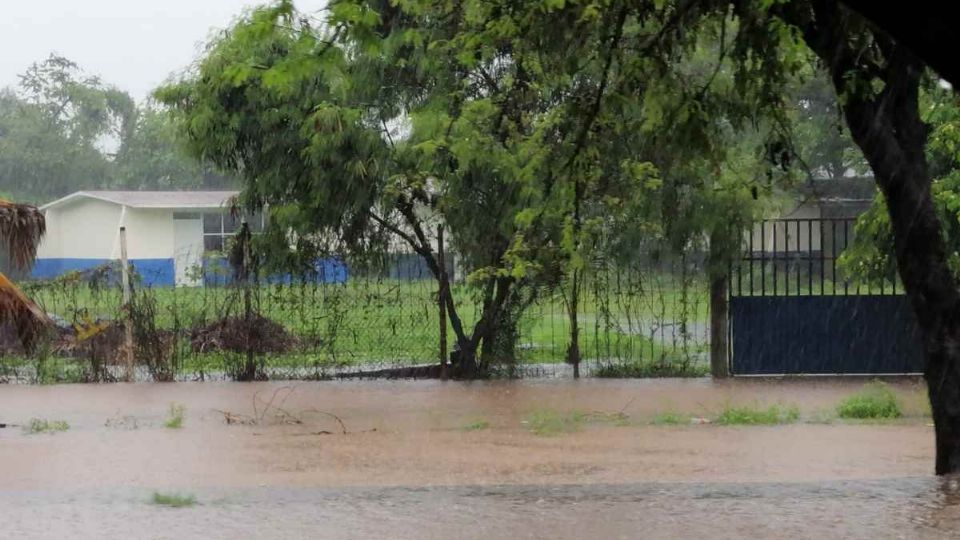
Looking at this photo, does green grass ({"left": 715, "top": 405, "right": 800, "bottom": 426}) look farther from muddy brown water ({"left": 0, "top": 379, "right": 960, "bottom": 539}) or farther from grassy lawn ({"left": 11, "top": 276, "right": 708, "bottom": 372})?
grassy lawn ({"left": 11, "top": 276, "right": 708, "bottom": 372})

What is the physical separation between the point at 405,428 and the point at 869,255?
6.48 metres

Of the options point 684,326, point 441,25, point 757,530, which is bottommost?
point 757,530

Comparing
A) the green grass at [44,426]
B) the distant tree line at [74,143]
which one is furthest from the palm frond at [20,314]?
the distant tree line at [74,143]

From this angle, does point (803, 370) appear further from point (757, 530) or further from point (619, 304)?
point (757, 530)

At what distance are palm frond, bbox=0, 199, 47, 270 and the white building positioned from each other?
24.4 m

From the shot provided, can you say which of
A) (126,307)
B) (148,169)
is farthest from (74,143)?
(126,307)

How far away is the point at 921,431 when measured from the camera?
Answer: 465 inches

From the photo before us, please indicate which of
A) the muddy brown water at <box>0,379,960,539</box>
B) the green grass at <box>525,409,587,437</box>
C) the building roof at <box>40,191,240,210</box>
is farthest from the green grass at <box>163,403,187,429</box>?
the building roof at <box>40,191,240,210</box>

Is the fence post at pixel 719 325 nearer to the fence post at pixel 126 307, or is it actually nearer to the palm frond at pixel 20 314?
the fence post at pixel 126 307

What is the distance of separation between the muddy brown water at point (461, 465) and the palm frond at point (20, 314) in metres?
1.00

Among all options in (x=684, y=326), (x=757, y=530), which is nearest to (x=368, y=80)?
(x=684, y=326)

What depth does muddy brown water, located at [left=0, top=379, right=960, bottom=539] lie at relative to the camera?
759cm

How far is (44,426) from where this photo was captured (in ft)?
40.8

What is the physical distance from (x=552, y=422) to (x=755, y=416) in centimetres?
205
